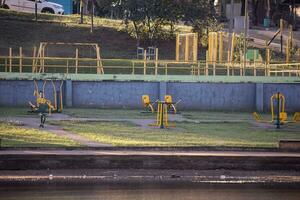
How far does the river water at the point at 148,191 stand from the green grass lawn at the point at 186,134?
473 centimetres

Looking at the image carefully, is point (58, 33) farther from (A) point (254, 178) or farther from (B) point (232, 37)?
(A) point (254, 178)

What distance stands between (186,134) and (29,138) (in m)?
5.80

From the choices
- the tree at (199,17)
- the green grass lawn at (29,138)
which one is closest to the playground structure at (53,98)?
the green grass lawn at (29,138)

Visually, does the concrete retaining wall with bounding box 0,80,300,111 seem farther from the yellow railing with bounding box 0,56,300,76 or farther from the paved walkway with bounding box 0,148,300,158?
the paved walkway with bounding box 0,148,300,158

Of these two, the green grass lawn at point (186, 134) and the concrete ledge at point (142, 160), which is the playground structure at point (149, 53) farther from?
the concrete ledge at point (142, 160)

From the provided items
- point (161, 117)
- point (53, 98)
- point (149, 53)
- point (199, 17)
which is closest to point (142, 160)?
point (161, 117)

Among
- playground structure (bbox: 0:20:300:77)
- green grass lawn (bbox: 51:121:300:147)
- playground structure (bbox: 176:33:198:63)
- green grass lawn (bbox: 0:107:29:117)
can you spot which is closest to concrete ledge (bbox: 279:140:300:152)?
green grass lawn (bbox: 51:121:300:147)

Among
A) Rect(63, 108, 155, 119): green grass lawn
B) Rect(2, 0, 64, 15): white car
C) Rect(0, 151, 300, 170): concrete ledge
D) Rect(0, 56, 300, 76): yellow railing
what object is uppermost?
Rect(2, 0, 64, 15): white car

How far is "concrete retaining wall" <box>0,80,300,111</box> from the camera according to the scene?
135 feet

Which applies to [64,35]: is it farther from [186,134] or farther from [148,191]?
[148,191]

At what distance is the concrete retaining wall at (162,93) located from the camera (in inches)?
1622

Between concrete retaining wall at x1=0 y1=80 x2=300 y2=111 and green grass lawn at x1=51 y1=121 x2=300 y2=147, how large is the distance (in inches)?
290

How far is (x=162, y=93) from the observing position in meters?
42.4

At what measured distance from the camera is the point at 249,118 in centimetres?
3900
